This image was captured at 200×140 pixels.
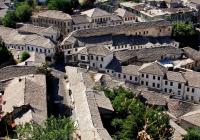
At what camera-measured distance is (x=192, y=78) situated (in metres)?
50.7

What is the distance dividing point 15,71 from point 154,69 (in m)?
15.5

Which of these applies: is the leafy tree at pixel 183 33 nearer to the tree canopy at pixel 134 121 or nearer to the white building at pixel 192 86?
the white building at pixel 192 86

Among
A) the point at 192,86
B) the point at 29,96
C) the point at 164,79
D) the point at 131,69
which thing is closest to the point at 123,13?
the point at 131,69

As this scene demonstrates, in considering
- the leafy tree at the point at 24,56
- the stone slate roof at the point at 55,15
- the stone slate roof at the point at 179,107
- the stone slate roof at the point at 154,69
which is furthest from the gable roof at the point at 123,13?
the stone slate roof at the point at 179,107

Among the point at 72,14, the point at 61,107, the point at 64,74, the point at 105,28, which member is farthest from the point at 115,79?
the point at 72,14

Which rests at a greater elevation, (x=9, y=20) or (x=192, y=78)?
(x=9, y=20)

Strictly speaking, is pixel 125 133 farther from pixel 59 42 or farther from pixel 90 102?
pixel 59 42

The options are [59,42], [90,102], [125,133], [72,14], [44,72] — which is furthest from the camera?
[72,14]

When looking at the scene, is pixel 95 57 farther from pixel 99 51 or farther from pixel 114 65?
pixel 114 65

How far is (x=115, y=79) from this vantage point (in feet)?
164

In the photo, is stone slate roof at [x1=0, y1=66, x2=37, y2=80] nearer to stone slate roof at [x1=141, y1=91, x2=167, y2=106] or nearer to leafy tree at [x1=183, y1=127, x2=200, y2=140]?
stone slate roof at [x1=141, y1=91, x2=167, y2=106]

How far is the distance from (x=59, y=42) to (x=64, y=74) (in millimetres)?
10701

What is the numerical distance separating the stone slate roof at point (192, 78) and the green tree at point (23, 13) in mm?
26421

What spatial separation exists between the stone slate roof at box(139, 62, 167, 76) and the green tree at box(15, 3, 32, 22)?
73.0ft
